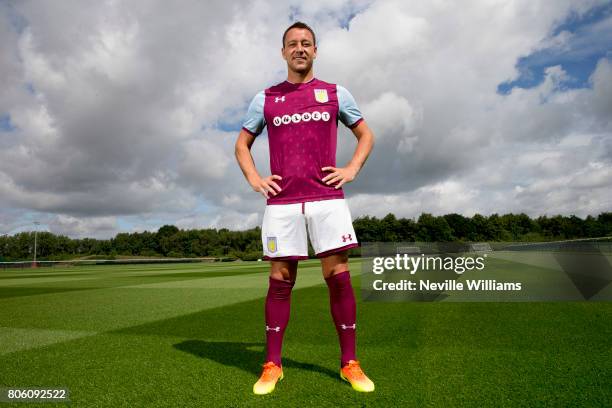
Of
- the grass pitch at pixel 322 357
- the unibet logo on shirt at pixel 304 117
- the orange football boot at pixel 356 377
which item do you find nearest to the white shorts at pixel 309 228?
the unibet logo on shirt at pixel 304 117

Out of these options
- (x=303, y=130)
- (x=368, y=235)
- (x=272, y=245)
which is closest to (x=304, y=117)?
(x=303, y=130)

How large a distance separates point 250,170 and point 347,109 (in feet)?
3.72

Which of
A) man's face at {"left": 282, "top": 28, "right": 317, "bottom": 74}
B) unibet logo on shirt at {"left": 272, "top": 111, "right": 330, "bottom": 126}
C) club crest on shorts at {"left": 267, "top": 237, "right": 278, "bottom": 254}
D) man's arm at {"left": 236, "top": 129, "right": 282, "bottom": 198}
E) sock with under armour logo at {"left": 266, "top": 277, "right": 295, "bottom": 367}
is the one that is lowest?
sock with under armour logo at {"left": 266, "top": 277, "right": 295, "bottom": 367}

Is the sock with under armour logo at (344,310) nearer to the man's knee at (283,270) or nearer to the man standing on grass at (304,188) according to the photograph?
the man standing on grass at (304,188)

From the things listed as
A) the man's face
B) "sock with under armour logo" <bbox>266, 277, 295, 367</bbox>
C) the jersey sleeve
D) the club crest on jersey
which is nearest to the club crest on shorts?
"sock with under armour logo" <bbox>266, 277, 295, 367</bbox>

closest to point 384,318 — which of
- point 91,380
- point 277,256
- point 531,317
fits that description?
point 531,317

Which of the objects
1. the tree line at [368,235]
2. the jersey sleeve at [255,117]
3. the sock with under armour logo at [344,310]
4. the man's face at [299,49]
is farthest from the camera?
the tree line at [368,235]

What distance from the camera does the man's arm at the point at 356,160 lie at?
12.5 ft

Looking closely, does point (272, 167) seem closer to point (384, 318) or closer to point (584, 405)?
point (584, 405)

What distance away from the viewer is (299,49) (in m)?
3.98

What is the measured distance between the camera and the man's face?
13.1 ft

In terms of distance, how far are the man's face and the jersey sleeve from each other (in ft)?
1.45

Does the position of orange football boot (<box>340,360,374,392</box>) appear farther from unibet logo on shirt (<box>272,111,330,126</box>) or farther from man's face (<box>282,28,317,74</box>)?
man's face (<box>282,28,317,74</box>)

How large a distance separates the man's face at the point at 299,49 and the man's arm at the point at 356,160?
2.63 feet
